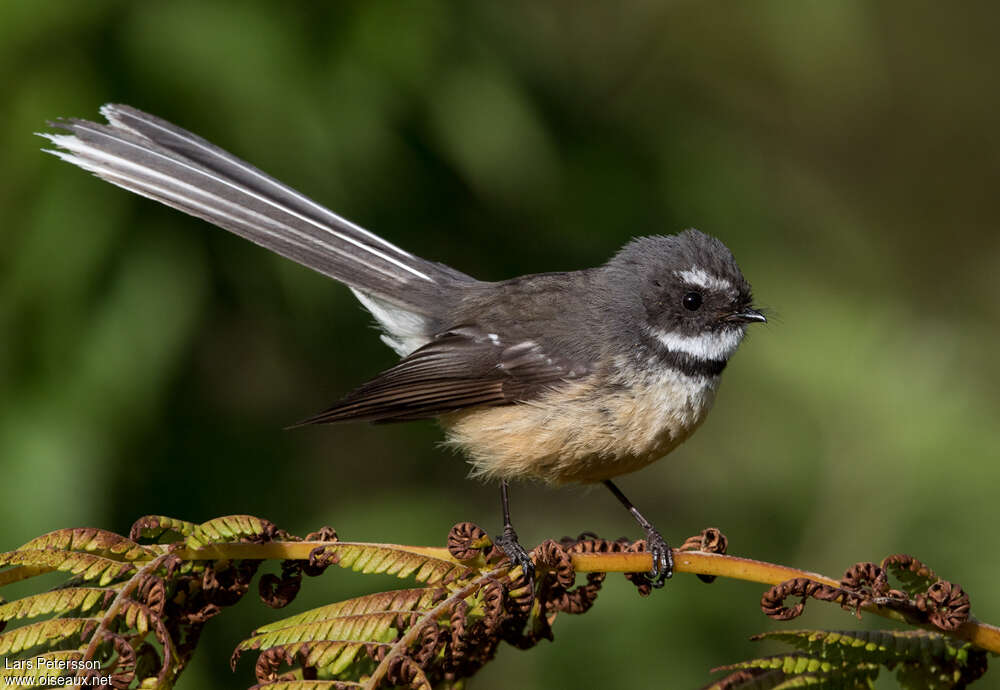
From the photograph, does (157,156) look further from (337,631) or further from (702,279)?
(337,631)

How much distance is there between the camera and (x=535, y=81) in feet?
16.1

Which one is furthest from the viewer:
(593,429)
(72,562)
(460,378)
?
(460,378)

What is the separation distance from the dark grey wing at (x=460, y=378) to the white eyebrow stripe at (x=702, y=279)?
0.51 m

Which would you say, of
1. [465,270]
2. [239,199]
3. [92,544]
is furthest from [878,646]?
[465,270]

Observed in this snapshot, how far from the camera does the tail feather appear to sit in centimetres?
382

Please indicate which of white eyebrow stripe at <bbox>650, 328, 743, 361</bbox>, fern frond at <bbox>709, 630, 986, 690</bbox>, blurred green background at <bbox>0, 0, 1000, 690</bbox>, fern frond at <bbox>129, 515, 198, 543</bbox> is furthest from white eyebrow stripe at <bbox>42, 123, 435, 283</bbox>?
fern frond at <bbox>709, 630, 986, 690</bbox>

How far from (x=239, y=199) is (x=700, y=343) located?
1.75m

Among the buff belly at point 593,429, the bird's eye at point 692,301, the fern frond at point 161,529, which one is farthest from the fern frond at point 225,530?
the bird's eye at point 692,301

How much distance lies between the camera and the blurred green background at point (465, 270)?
405 centimetres

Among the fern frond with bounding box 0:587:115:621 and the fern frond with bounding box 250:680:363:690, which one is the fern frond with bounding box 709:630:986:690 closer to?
the fern frond with bounding box 250:680:363:690

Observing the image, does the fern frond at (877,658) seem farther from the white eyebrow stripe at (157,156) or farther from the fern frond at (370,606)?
the white eyebrow stripe at (157,156)

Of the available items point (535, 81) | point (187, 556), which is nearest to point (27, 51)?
point (535, 81)

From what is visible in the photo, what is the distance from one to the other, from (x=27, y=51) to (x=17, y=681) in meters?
2.57

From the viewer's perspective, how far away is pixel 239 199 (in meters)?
4.04
